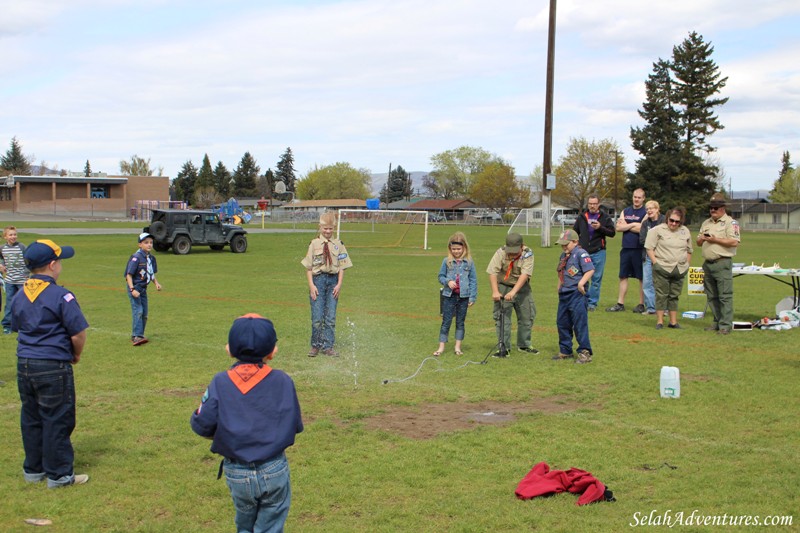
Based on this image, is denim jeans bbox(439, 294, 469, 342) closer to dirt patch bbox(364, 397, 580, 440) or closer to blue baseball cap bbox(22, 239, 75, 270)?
dirt patch bbox(364, 397, 580, 440)

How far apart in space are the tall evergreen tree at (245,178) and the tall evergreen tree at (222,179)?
6247 mm

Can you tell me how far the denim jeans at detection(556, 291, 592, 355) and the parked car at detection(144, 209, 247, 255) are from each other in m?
23.6

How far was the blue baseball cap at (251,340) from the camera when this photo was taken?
3.76 metres

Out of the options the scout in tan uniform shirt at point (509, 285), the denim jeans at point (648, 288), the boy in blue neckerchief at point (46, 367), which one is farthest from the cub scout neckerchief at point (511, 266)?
the boy in blue neckerchief at point (46, 367)

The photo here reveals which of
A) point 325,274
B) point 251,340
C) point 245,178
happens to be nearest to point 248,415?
point 251,340

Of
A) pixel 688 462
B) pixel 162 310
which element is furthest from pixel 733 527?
pixel 162 310

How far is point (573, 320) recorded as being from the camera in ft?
31.9

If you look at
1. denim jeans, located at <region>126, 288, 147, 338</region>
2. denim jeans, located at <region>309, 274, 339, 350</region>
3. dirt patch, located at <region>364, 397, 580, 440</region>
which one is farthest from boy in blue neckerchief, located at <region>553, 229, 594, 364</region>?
denim jeans, located at <region>126, 288, 147, 338</region>

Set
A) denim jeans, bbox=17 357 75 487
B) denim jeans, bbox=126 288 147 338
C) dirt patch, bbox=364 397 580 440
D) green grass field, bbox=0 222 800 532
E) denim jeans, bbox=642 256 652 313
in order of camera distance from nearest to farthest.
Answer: green grass field, bbox=0 222 800 532 → denim jeans, bbox=17 357 75 487 → dirt patch, bbox=364 397 580 440 → denim jeans, bbox=126 288 147 338 → denim jeans, bbox=642 256 652 313

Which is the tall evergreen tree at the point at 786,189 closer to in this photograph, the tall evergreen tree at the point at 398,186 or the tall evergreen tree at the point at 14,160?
the tall evergreen tree at the point at 398,186

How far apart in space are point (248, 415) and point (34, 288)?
2.62 metres

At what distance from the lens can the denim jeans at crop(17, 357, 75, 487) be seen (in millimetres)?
5434

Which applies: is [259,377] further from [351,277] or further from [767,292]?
[351,277]

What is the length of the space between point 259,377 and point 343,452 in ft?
8.49
